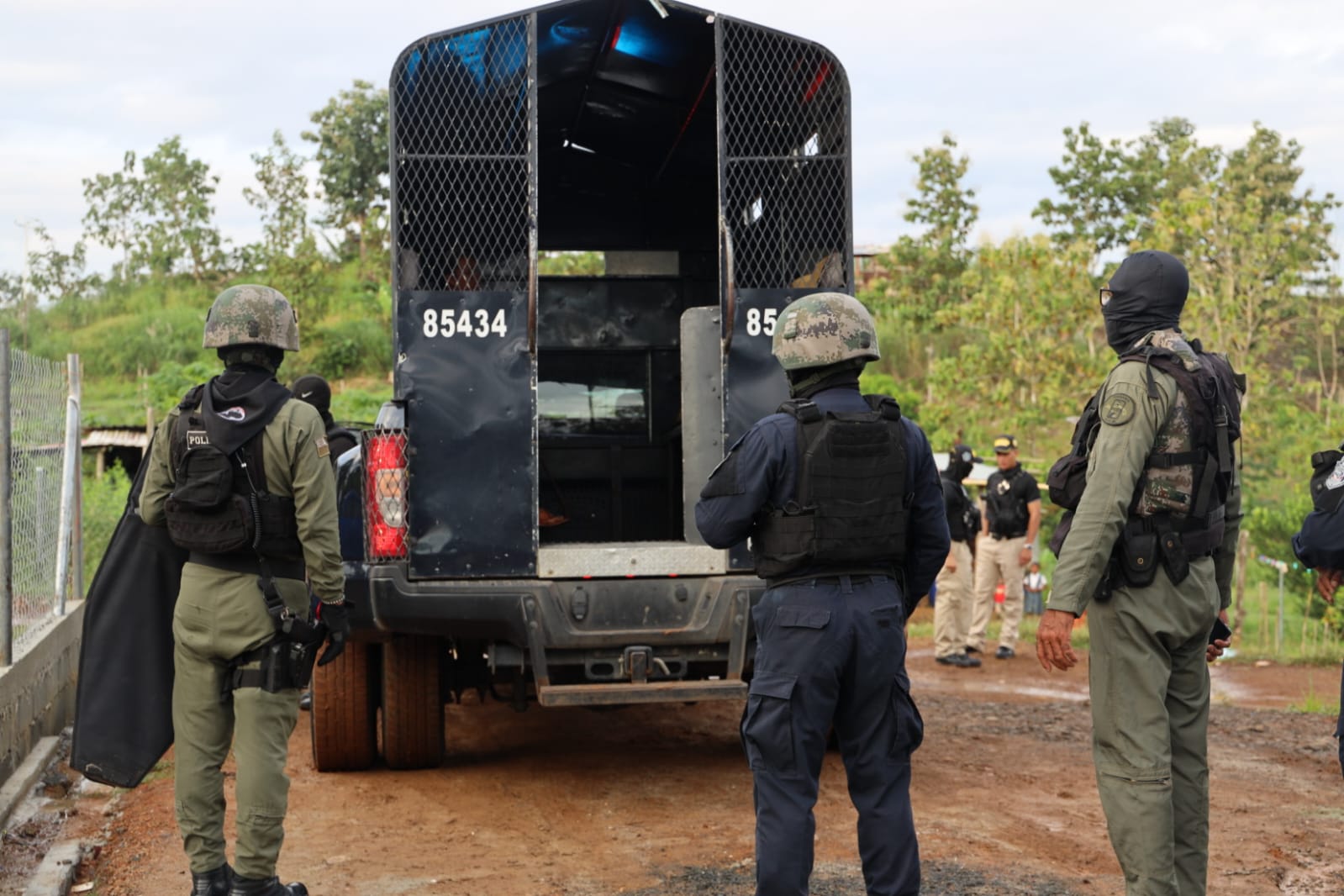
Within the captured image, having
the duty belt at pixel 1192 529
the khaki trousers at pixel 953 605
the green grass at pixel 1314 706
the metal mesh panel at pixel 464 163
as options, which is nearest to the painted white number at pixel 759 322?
the metal mesh panel at pixel 464 163

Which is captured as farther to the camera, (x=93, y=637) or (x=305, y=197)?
(x=305, y=197)

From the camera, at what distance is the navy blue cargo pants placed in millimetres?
3738

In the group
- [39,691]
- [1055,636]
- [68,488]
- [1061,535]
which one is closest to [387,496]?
[39,691]

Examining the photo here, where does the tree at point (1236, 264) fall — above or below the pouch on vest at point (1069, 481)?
above

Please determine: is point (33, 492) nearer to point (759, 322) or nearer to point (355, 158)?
point (759, 322)

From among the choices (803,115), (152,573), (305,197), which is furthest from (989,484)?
(305,197)

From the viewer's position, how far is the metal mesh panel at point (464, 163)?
582cm

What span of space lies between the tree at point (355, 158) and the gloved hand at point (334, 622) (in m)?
24.9

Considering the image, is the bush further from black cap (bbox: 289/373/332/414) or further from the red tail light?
the red tail light

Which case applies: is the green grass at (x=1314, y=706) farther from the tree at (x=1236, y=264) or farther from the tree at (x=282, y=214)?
the tree at (x=282, y=214)

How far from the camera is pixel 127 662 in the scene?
4520mm

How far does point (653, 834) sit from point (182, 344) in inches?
924

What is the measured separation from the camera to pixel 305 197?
97.0 feet

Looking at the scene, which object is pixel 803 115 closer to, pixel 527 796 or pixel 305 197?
pixel 527 796
